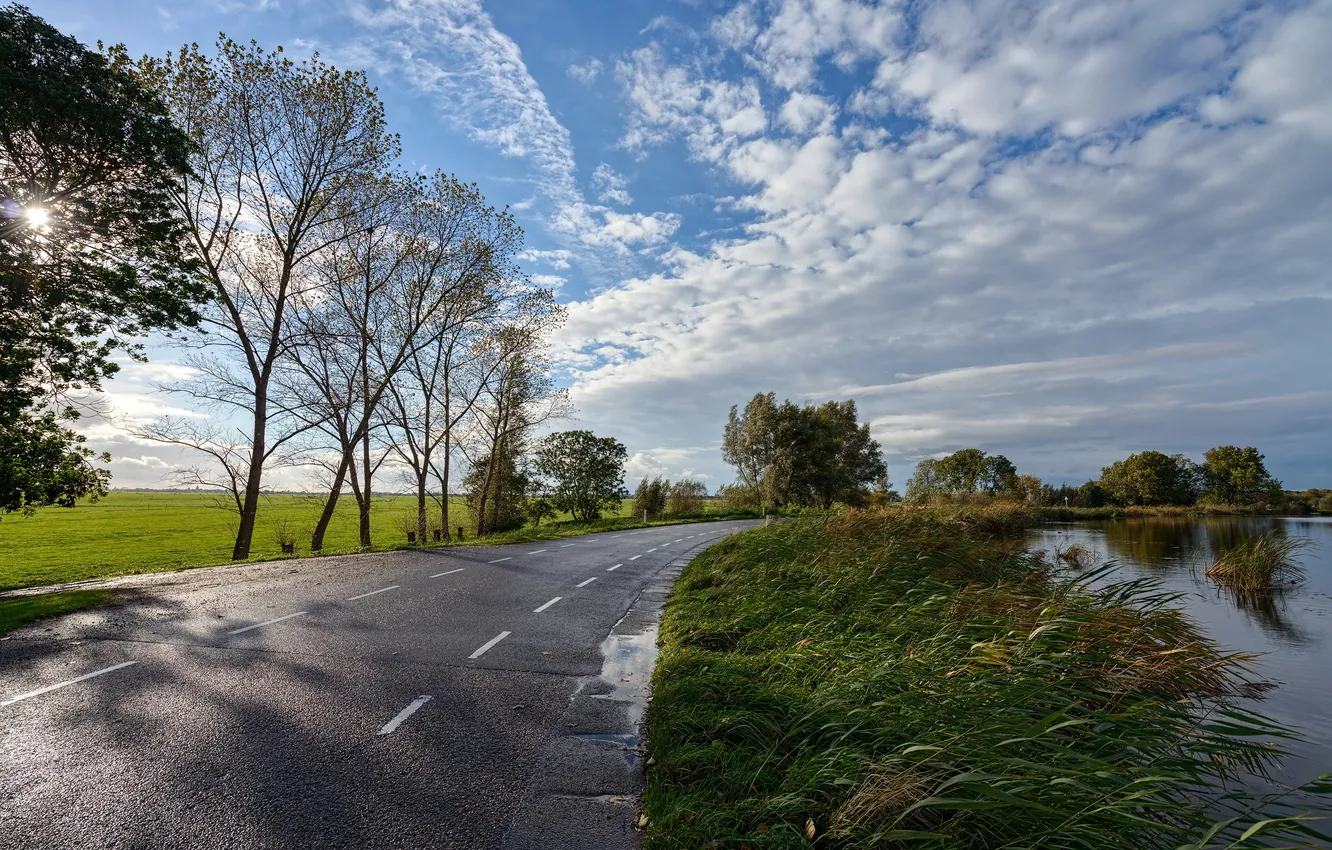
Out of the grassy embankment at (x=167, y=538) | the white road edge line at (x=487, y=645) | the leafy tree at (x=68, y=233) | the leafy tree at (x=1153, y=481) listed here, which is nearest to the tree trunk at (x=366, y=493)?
the grassy embankment at (x=167, y=538)

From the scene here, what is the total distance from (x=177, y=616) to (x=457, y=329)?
21059 millimetres

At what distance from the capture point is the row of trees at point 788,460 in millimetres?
51469

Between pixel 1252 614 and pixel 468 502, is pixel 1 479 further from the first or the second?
pixel 1252 614

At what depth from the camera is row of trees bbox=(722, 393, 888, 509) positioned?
5147 cm

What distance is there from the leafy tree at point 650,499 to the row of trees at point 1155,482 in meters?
30.3

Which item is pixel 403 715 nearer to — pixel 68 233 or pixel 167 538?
pixel 68 233

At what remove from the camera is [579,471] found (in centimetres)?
4109

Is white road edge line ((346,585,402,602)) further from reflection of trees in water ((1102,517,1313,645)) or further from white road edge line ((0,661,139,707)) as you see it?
reflection of trees in water ((1102,517,1313,645))

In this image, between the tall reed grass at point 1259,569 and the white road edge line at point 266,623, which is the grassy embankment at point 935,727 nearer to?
the white road edge line at point 266,623

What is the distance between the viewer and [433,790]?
13.0ft

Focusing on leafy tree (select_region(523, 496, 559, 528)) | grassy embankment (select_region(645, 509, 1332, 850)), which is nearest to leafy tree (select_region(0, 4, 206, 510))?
grassy embankment (select_region(645, 509, 1332, 850))

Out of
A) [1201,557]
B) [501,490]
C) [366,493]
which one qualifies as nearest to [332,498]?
[366,493]

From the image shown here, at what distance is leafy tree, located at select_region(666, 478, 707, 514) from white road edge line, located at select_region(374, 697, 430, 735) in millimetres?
40768

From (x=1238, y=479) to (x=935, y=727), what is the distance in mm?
85786
